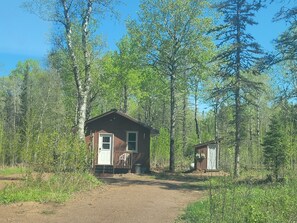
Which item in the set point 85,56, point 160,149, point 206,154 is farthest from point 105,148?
point 85,56

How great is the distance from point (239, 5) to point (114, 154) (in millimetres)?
12396

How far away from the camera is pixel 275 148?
819 inches

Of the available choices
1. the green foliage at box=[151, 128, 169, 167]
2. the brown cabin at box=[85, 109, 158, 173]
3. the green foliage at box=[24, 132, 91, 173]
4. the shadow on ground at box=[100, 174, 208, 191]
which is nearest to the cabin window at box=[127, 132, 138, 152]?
the brown cabin at box=[85, 109, 158, 173]

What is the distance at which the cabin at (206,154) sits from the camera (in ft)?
103

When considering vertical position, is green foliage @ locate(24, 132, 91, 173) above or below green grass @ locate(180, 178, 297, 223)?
above

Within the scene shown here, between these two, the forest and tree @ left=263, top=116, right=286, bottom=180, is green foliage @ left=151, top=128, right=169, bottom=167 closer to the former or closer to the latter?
the forest

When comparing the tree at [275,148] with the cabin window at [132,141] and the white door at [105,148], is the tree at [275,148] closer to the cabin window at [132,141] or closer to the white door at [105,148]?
the cabin window at [132,141]

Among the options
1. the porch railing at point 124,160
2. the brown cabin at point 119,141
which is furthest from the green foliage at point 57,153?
the brown cabin at point 119,141

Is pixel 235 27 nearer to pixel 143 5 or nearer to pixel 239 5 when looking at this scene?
pixel 239 5

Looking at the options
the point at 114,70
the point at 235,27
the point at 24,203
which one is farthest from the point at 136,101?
the point at 24,203

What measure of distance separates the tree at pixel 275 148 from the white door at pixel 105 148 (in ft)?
33.9

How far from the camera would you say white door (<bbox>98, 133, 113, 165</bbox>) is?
27.8 metres

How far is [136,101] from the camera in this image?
51188 mm

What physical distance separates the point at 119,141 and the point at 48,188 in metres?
14.9
